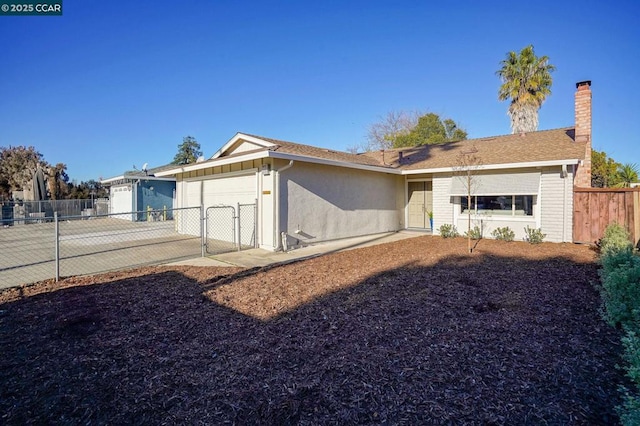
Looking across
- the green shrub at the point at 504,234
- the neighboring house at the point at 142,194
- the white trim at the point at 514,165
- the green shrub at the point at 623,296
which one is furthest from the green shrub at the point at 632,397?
the neighboring house at the point at 142,194

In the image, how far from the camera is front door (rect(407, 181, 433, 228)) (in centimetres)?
1470

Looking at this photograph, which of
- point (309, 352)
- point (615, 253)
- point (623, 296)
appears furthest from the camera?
point (615, 253)

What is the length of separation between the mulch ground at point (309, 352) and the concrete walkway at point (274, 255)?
5.88 ft

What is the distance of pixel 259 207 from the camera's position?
393 inches

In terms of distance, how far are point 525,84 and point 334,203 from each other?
54.5 feet

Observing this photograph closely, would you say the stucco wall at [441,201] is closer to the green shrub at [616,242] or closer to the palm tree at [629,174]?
the green shrub at [616,242]

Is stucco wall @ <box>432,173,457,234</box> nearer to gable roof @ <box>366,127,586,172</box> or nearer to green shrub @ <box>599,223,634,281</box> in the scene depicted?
gable roof @ <box>366,127,586,172</box>

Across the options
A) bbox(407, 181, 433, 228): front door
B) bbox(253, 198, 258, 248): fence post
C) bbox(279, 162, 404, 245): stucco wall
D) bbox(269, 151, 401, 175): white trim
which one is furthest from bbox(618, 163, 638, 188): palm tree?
bbox(253, 198, 258, 248): fence post

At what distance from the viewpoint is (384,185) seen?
13844mm

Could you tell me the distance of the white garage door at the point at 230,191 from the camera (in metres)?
10.4

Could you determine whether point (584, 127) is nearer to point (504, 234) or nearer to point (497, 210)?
point (497, 210)

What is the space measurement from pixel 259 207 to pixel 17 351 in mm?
6947

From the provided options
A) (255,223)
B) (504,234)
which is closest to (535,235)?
(504,234)

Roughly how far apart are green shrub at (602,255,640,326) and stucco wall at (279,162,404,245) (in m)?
7.47
